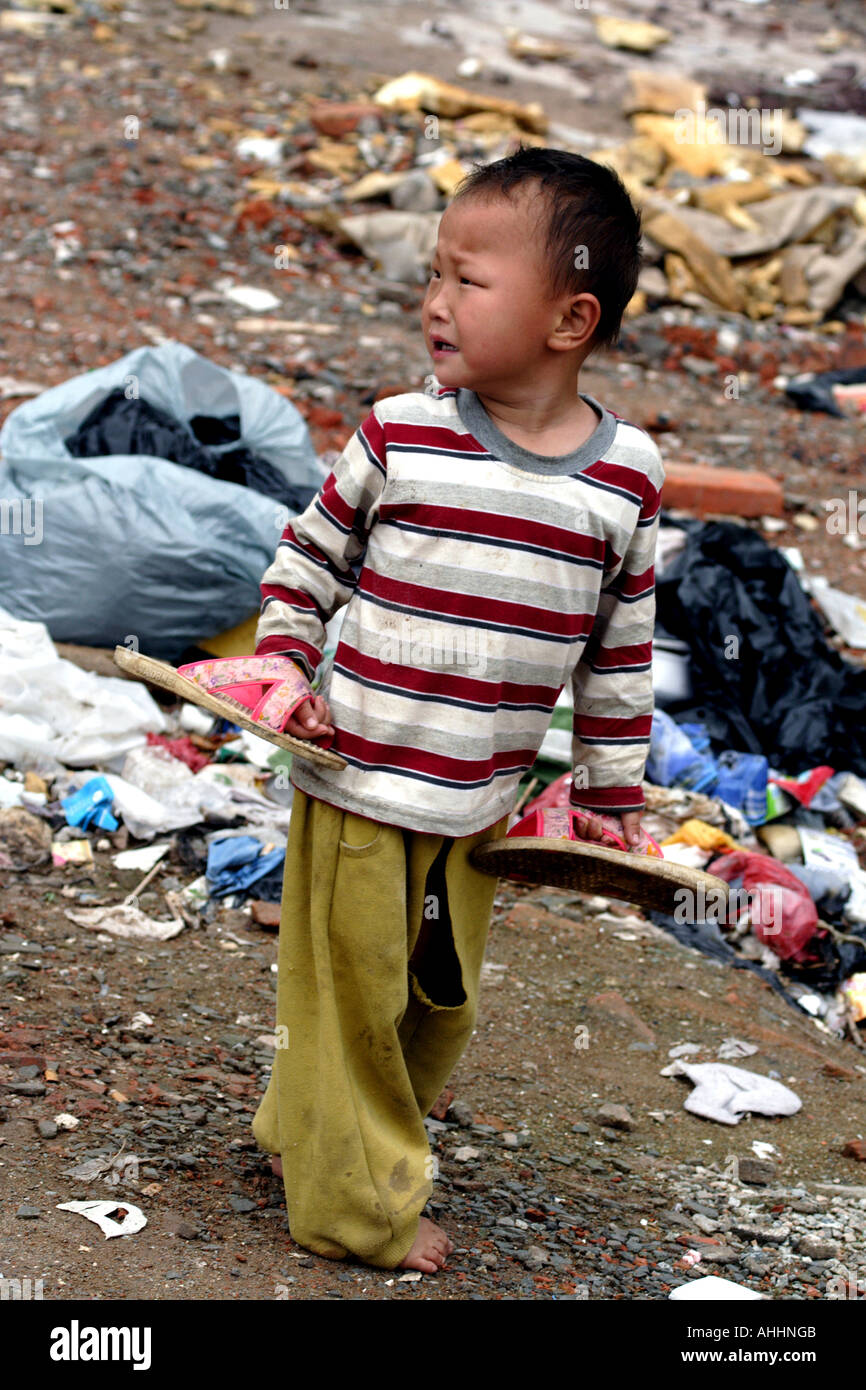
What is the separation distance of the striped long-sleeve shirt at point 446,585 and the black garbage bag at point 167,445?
2.81 metres

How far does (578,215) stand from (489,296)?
0.49 ft

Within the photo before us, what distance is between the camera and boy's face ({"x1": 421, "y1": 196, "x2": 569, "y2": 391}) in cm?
176

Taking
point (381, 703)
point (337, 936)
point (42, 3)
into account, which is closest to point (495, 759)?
point (381, 703)

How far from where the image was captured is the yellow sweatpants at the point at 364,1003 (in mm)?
1950

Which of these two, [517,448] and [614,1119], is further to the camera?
[614,1119]

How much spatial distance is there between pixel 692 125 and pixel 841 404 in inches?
172

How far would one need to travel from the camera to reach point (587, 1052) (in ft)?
10.6

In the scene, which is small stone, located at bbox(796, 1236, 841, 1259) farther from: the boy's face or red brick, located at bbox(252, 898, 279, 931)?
the boy's face

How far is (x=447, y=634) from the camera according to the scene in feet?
6.08

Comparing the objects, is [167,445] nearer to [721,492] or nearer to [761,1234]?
[721,492]

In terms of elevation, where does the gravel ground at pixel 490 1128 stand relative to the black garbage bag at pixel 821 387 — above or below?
below

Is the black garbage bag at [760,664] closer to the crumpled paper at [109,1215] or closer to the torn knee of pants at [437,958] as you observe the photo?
the torn knee of pants at [437,958]

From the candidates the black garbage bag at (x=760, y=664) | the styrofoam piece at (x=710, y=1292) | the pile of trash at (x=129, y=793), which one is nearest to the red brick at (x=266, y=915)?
the pile of trash at (x=129, y=793)

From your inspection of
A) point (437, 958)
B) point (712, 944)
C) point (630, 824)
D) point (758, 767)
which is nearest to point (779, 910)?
point (712, 944)
